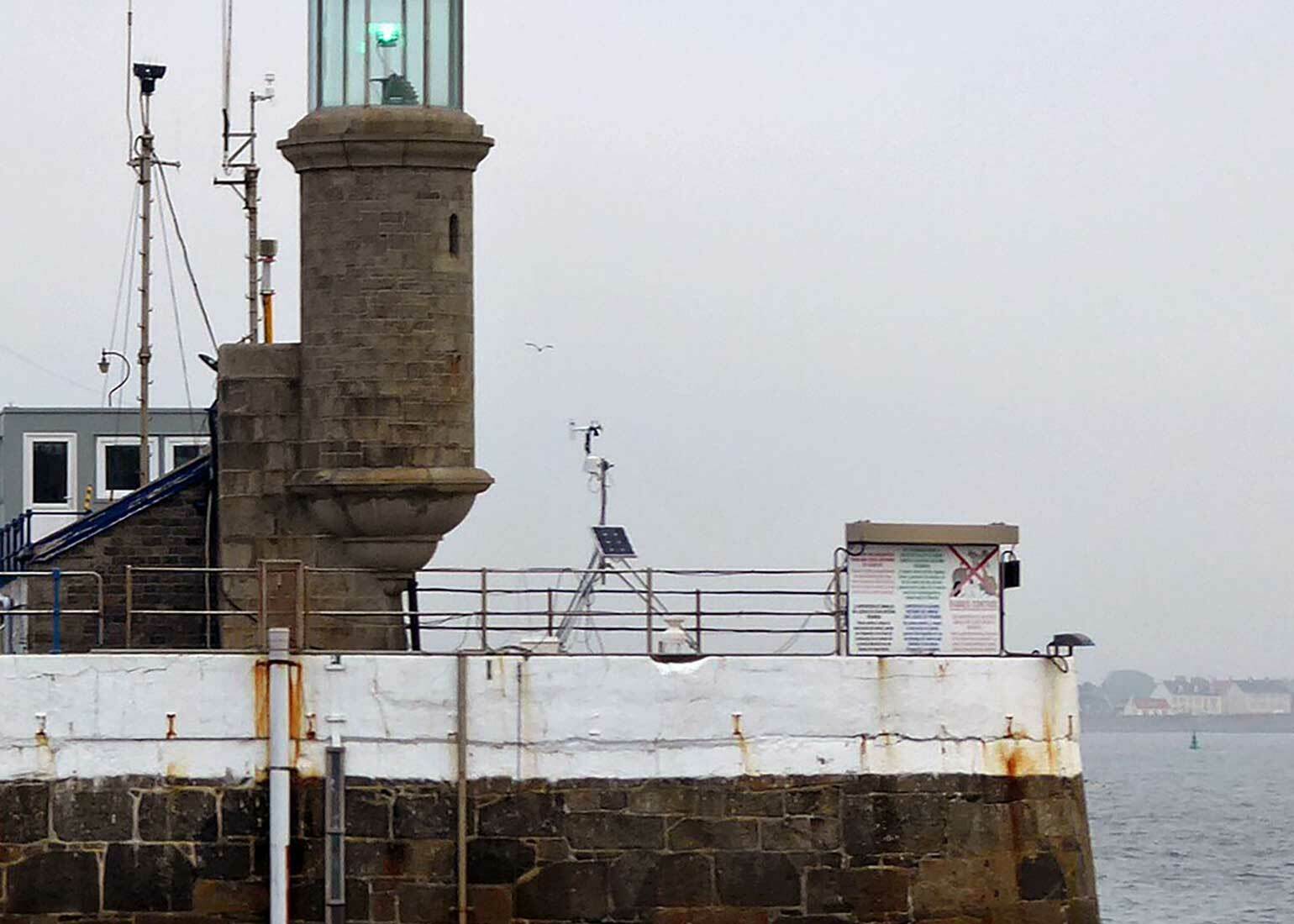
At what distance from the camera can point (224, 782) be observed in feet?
82.0

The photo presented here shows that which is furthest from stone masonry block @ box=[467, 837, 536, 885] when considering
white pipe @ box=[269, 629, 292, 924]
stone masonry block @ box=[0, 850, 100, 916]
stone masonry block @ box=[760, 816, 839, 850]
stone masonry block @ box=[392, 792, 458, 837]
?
stone masonry block @ box=[0, 850, 100, 916]

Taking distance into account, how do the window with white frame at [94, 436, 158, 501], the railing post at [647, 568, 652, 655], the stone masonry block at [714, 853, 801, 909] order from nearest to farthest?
the stone masonry block at [714, 853, 801, 909] → the railing post at [647, 568, 652, 655] → the window with white frame at [94, 436, 158, 501]

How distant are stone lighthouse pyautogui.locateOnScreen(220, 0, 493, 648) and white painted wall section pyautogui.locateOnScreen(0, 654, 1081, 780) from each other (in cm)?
322

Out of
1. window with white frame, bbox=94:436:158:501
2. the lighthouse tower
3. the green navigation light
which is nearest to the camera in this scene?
the lighthouse tower

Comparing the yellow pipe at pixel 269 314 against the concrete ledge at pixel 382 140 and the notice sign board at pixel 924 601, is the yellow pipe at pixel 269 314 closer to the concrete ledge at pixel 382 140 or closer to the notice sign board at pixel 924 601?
the concrete ledge at pixel 382 140

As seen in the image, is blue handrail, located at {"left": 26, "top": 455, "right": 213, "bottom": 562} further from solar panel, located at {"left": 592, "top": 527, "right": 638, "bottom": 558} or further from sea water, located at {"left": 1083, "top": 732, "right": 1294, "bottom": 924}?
sea water, located at {"left": 1083, "top": 732, "right": 1294, "bottom": 924}

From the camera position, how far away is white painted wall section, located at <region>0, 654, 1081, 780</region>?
24.9 m

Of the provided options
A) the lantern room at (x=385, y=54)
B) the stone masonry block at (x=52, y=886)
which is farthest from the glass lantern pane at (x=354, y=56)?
the stone masonry block at (x=52, y=886)

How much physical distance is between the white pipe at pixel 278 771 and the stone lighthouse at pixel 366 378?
321 centimetres

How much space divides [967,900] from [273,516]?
7.38 metres

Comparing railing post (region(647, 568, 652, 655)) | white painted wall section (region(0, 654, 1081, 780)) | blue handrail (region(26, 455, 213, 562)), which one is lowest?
white painted wall section (region(0, 654, 1081, 780))

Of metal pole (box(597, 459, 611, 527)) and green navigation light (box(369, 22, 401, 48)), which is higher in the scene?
green navigation light (box(369, 22, 401, 48))

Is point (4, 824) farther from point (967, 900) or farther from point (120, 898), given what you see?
point (967, 900)

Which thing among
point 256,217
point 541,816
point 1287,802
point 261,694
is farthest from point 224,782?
point 1287,802
